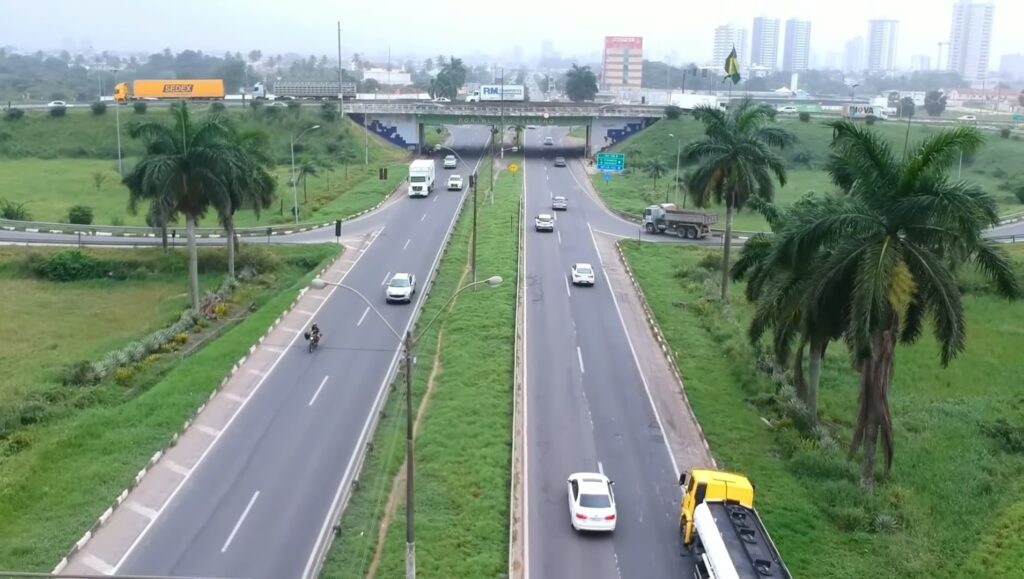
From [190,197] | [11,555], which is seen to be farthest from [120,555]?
[190,197]

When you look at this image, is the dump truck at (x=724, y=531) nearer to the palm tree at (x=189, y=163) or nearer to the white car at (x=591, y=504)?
the white car at (x=591, y=504)

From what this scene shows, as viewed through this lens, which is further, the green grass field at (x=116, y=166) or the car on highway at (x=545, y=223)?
the green grass field at (x=116, y=166)

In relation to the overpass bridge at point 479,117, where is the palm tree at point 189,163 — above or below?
below

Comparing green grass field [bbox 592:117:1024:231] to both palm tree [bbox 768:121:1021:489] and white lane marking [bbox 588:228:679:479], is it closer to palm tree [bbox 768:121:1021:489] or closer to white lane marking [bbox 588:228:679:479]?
white lane marking [bbox 588:228:679:479]

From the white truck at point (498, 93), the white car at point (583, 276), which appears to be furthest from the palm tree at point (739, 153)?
the white truck at point (498, 93)

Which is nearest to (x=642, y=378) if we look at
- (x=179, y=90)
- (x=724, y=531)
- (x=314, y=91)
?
(x=724, y=531)

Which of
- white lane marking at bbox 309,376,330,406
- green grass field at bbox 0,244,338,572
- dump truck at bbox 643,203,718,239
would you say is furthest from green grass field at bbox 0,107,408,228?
white lane marking at bbox 309,376,330,406

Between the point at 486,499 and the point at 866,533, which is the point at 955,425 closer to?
the point at 866,533

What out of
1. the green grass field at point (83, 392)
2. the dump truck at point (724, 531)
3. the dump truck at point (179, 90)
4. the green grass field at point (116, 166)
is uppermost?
the dump truck at point (179, 90)
